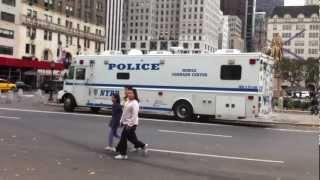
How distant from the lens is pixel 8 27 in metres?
92.7

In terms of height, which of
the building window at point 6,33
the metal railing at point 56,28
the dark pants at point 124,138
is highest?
the metal railing at point 56,28

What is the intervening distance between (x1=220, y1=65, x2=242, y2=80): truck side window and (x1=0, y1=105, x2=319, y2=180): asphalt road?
4.20 metres

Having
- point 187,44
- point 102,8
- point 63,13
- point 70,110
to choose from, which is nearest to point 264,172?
point 70,110

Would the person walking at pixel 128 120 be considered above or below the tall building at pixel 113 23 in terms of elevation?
below

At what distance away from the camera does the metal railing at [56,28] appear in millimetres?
97125

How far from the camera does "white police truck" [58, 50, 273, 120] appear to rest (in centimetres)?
2372

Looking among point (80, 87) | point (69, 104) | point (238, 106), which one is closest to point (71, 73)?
point (80, 87)

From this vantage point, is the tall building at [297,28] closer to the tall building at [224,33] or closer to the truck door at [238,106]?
the tall building at [224,33]

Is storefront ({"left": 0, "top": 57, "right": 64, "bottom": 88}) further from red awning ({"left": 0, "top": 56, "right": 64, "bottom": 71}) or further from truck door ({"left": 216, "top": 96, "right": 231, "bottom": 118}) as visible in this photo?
truck door ({"left": 216, "top": 96, "right": 231, "bottom": 118})

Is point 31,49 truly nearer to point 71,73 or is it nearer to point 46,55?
point 46,55

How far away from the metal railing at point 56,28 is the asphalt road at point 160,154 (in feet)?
261

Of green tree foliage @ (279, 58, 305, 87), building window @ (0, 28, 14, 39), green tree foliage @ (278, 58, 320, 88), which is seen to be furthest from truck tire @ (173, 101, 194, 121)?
green tree foliage @ (279, 58, 305, 87)

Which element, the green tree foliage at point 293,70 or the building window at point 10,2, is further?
the green tree foliage at point 293,70

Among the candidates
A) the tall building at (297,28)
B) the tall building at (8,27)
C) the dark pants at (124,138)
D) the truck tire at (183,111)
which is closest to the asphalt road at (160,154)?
the dark pants at (124,138)
